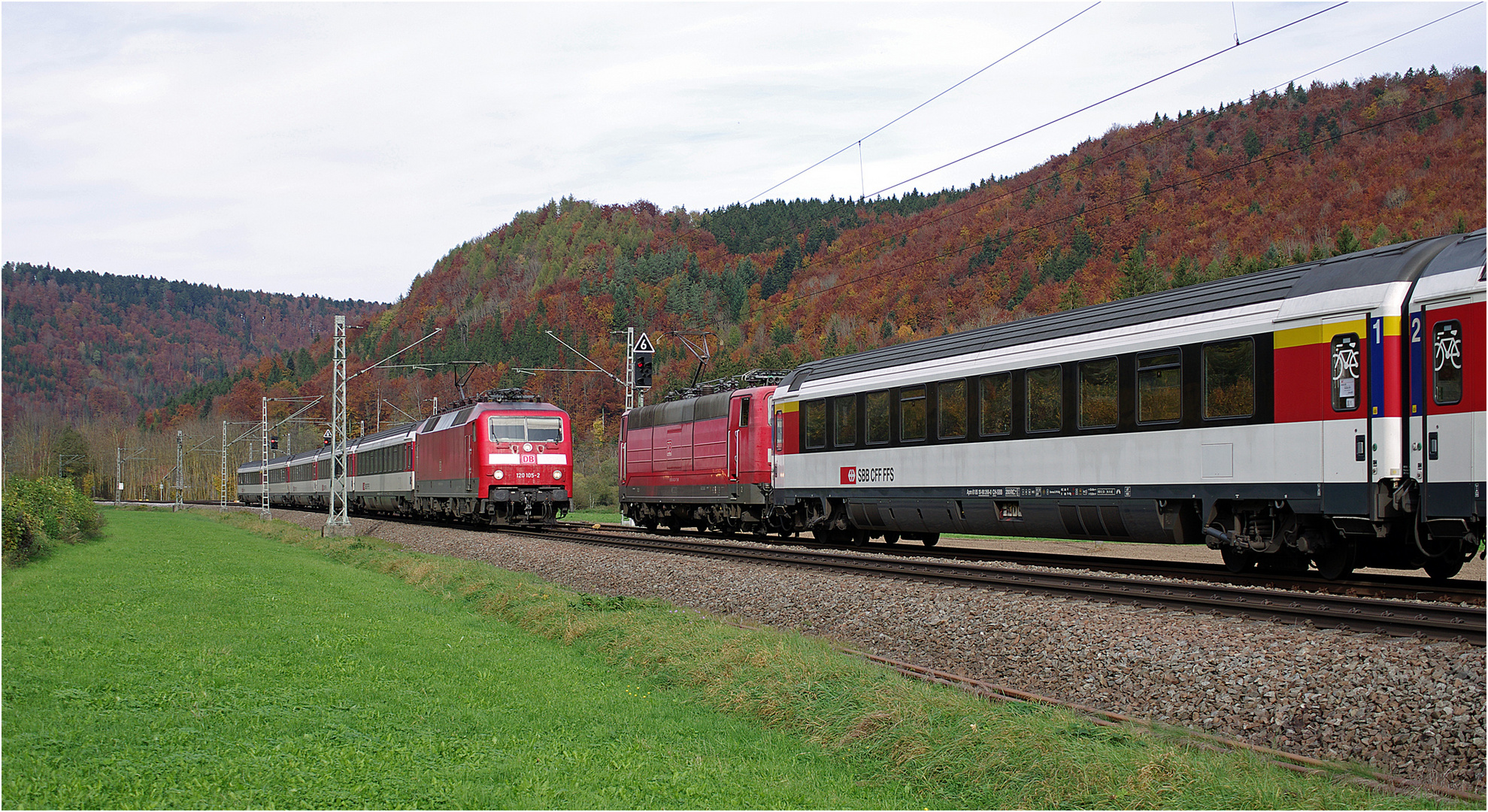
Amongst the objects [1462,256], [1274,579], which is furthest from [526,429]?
[1462,256]

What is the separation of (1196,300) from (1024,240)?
210ft

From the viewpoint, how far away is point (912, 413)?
68.9 ft

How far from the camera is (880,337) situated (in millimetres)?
79125

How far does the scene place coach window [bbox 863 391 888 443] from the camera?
21.8 meters

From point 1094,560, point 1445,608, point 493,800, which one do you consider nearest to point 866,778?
point 493,800

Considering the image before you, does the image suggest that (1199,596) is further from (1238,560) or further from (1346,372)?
(1346,372)

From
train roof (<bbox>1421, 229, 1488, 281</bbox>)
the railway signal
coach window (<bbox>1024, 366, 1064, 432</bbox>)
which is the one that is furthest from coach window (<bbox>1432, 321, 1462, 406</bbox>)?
the railway signal

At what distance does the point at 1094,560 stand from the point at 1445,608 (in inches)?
325

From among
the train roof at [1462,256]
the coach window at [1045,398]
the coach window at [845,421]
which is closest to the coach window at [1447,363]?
the train roof at [1462,256]

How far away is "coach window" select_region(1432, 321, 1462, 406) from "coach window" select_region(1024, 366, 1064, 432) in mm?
5977

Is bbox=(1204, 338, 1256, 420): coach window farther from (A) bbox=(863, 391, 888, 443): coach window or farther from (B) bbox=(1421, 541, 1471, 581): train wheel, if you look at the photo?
(A) bbox=(863, 391, 888, 443): coach window

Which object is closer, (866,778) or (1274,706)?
(866,778)

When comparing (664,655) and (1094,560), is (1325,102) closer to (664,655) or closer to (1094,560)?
(1094,560)

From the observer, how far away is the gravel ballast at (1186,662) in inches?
315
